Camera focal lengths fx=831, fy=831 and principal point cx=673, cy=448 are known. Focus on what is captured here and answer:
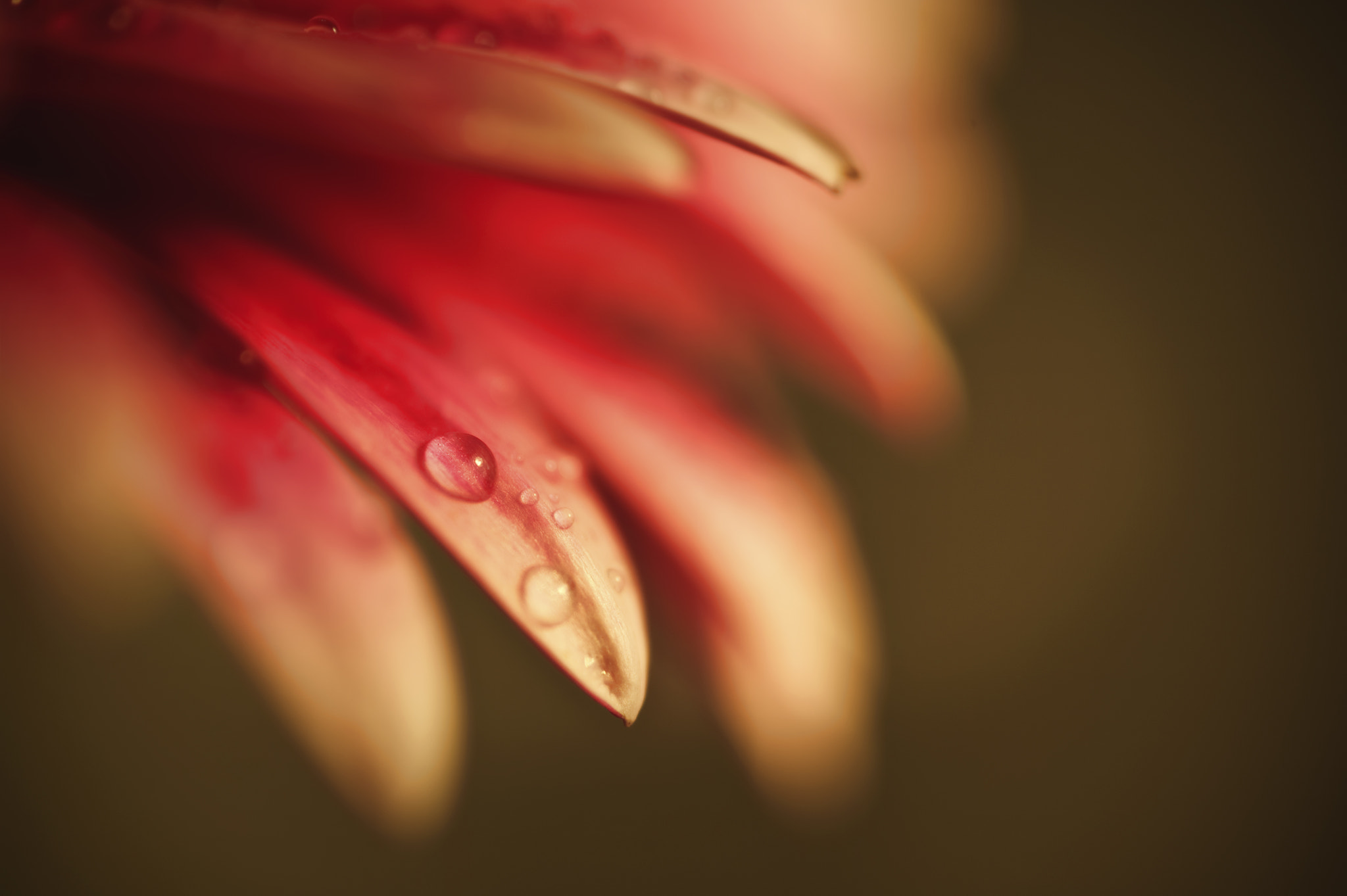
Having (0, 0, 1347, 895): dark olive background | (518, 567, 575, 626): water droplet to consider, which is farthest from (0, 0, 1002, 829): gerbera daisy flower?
(0, 0, 1347, 895): dark olive background

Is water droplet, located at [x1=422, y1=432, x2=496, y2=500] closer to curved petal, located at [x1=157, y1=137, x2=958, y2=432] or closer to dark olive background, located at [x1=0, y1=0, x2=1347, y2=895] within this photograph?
curved petal, located at [x1=157, y1=137, x2=958, y2=432]

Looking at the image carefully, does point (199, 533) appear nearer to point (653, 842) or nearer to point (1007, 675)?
point (653, 842)

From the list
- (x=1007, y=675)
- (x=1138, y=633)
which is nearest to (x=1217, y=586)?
(x=1138, y=633)

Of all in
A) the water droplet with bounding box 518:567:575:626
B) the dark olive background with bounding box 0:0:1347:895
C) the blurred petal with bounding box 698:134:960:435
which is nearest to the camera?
the water droplet with bounding box 518:567:575:626

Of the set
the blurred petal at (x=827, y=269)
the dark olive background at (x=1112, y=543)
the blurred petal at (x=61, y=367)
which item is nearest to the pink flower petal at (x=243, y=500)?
the blurred petal at (x=61, y=367)

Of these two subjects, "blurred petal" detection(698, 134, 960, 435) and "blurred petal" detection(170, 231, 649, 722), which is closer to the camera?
"blurred petal" detection(170, 231, 649, 722)

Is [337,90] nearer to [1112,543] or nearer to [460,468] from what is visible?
[460,468]

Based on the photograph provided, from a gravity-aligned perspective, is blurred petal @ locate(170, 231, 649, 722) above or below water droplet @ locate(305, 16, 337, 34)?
below
